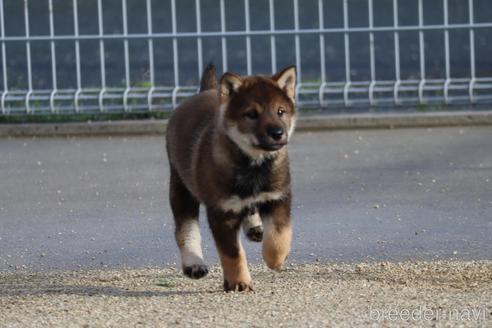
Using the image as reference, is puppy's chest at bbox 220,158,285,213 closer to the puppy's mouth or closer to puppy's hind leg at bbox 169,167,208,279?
the puppy's mouth

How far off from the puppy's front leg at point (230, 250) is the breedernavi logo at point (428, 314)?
0.97 metres

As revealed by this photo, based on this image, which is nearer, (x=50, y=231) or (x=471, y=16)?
(x=50, y=231)

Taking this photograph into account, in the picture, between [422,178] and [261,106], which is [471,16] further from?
[261,106]

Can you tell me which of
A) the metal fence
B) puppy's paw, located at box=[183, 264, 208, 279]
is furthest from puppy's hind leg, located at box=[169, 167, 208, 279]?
the metal fence

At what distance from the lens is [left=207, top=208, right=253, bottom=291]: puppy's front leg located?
754cm

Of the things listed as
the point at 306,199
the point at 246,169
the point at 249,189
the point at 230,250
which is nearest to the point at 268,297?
the point at 230,250

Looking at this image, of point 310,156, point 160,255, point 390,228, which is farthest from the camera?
point 310,156

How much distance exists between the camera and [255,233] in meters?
8.30

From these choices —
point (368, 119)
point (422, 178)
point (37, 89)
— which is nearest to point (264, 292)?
point (422, 178)

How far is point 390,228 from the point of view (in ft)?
33.4

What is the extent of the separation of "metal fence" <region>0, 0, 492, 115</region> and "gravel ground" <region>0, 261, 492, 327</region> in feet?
27.3

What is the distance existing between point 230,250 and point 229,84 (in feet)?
3.03

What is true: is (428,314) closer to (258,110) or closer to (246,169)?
(246,169)

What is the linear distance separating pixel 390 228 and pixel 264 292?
2.87 meters
